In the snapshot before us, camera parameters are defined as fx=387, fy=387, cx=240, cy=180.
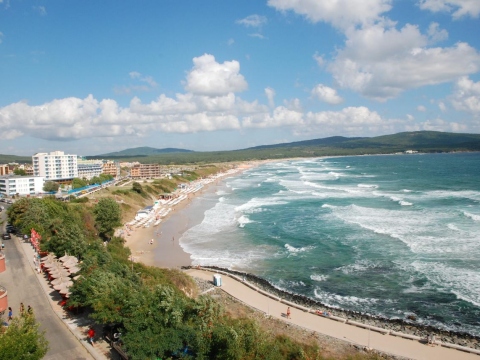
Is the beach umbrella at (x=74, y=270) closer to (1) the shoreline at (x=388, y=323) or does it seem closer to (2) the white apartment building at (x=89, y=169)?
(1) the shoreline at (x=388, y=323)

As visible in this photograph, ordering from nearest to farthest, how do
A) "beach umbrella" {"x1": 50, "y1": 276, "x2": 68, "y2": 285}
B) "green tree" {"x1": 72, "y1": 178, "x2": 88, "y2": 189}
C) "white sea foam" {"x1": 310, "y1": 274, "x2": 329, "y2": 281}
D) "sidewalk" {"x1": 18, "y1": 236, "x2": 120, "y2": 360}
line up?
1. "sidewalk" {"x1": 18, "y1": 236, "x2": 120, "y2": 360}
2. "beach umbrella" {"x1": 50, "y1": 276, "x2": 68, "y2": 285}
3. "white sea foam" {"x1": 310, "y1": 274, "x2": 329, "y2": 281}
4. "green tree" {"x1": 72, "y1": 178, "x2": 88, "y2": 189}

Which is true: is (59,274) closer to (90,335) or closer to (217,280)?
(90,335)

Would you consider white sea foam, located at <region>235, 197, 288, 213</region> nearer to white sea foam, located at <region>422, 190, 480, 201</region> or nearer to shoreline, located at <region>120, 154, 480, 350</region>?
shoreline, located at <region>120, 154, 480, 350</region>

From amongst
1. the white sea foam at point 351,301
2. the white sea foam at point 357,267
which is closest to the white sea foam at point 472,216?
the white sea foam at point 357,267

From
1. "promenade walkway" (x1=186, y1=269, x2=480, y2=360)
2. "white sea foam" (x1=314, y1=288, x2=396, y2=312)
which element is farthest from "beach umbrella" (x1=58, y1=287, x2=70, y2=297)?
"white sea foam" (x1=314, y1=288, x2=396, y2=312)

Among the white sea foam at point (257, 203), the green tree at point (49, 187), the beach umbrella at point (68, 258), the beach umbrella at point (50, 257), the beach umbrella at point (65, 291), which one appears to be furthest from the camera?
the green tree at point (49, 187)

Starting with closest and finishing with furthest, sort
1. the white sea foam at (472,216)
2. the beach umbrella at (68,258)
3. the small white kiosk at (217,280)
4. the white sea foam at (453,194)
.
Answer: the beach umbrella at (68,258) → the small white kiosk at (217,280) → the white sea foam at (472,216) → the white sea foam at (453,194)

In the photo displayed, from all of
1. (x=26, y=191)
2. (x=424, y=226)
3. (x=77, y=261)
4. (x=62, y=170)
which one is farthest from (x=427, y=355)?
(x=62, y=170)
